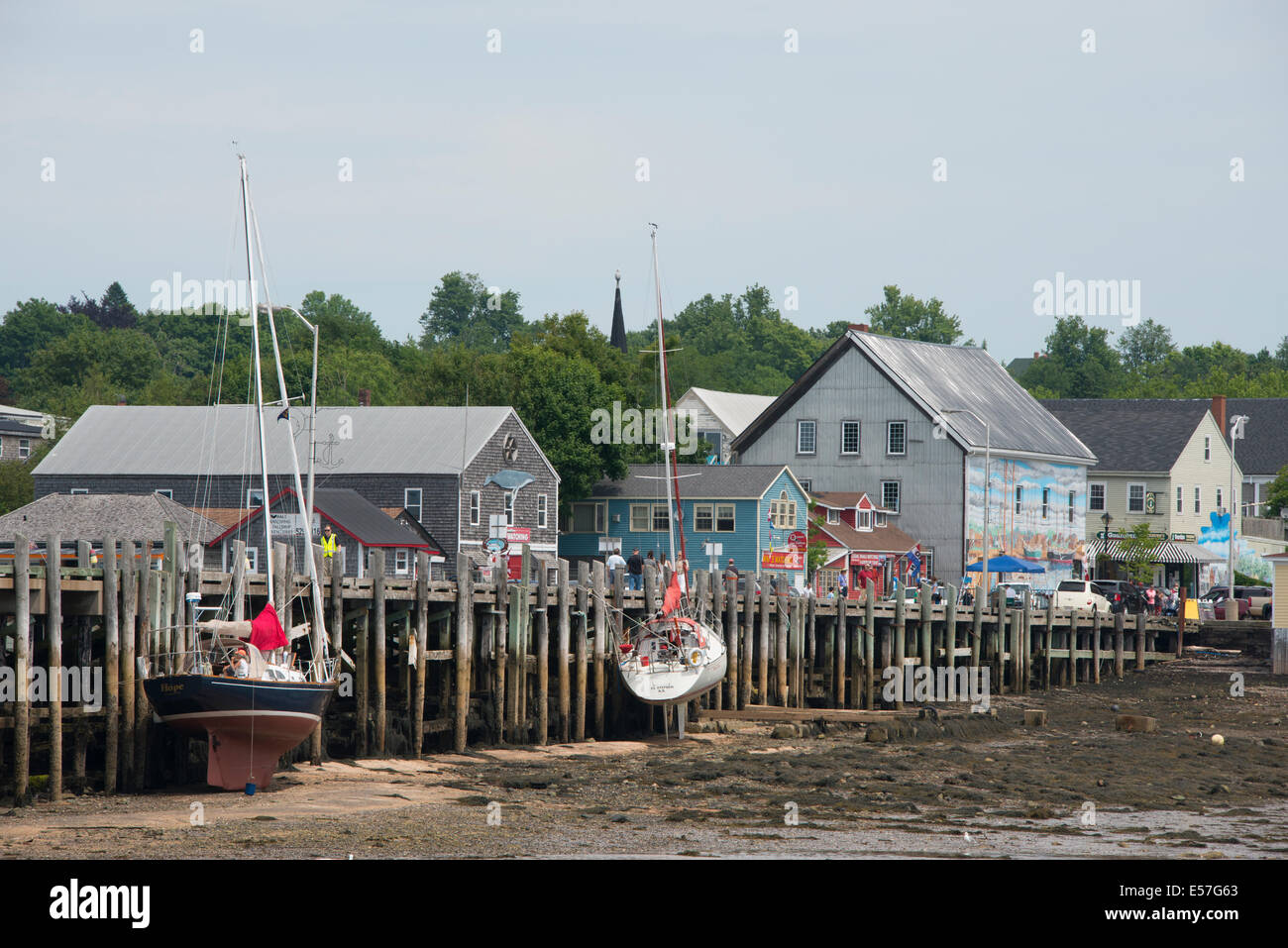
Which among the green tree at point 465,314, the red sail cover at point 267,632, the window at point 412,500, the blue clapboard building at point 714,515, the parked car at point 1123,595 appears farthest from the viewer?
the green tree at point 465,314

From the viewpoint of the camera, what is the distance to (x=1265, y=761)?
108 feet

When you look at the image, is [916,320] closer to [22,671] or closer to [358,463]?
[358,463]

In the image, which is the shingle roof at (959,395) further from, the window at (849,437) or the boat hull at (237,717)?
the boat hull at (237,717)

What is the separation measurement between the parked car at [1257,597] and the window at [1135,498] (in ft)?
49.0

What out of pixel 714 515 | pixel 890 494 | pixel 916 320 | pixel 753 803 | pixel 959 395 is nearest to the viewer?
pixel 753 803

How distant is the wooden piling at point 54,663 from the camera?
77.4 feet

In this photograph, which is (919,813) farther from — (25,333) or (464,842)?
(25,333)

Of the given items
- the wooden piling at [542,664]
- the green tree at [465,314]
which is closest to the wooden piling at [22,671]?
the wooden piling at [542,664]

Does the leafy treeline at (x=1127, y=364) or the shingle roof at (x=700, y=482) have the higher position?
the leafy treeline at (x=1127, y=364)

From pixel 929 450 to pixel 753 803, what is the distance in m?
45.2

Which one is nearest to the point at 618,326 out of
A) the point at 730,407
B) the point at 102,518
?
the point at 730,407

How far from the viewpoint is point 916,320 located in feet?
498
